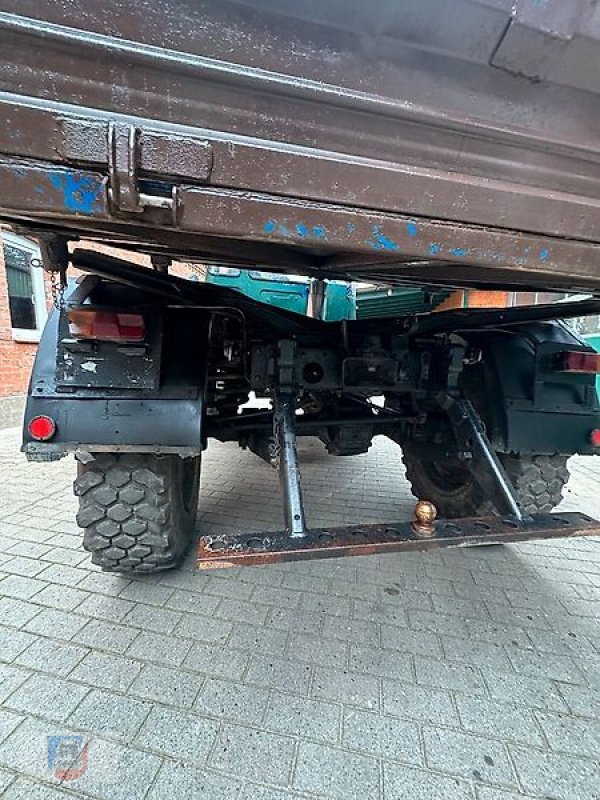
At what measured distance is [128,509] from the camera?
2.00m

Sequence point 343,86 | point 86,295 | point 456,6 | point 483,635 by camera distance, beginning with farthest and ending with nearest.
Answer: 1. point 483,635
2. point 86,295
3. point 343,86
4. point 456,6

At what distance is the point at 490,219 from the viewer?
956 mm

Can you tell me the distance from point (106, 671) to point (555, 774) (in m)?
1.74

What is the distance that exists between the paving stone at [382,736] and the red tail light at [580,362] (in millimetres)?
1904

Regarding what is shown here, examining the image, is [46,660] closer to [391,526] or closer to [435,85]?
[391,526]

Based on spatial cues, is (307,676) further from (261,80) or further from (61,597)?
(261,80)

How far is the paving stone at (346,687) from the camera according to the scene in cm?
160

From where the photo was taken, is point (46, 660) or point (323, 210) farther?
point (46, 660)

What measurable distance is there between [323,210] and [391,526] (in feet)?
3.88

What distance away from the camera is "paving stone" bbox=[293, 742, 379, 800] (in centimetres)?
127

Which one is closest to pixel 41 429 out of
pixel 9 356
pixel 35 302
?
pixel 9 356

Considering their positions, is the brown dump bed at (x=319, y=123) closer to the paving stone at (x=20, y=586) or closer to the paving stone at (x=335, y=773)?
the paving stone at (x=335, y=773)

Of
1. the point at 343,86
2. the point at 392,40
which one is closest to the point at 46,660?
the point at 343,86

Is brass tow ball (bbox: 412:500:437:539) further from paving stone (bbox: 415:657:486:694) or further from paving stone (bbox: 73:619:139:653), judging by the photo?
paving stone (bbox: 73:619:139:653)
